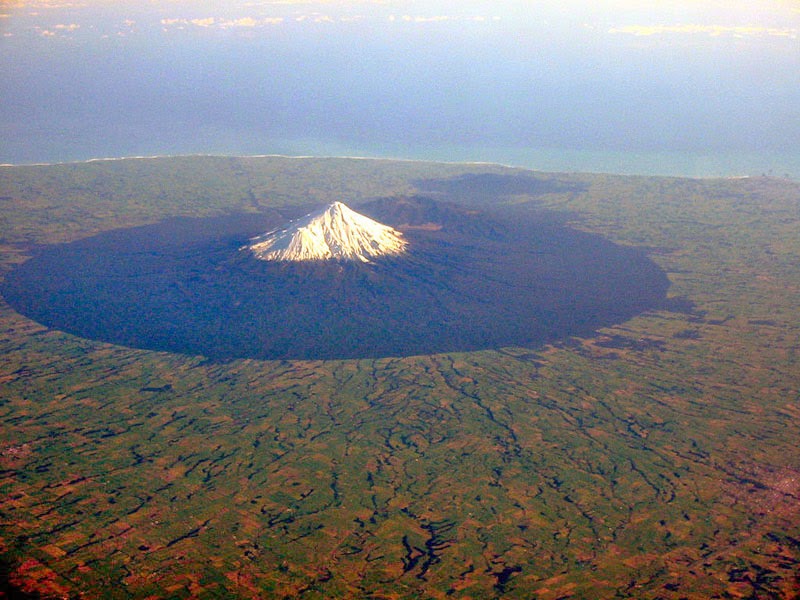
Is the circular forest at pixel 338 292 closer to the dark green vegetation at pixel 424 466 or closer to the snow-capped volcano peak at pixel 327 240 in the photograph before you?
the snow-capped volcano peak at pixel 327 240

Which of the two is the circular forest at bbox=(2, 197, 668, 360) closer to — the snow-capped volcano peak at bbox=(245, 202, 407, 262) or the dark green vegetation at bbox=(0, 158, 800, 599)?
the snow-capped volcano peak at bbox=(245, 202, 407, 262)

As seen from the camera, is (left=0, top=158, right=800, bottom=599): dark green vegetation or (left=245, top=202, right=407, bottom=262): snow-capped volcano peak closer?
(left=0, top=158, right=800, bottom=599): dark green vegetation

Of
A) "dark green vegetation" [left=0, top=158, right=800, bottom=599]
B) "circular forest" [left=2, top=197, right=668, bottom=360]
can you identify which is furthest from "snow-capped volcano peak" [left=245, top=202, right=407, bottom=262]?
"dark green vegetation" [left=0, top=158, right=800, bottom=599]

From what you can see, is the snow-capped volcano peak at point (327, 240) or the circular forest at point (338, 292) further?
the snow-capped volcano peak at point (327, 240)

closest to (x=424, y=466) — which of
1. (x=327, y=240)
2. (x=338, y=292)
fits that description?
(x=338, y=292)

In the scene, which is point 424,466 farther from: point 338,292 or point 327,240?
point 327,240

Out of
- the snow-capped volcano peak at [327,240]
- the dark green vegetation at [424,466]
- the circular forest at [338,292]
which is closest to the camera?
the dark green vegetation at [424,466]

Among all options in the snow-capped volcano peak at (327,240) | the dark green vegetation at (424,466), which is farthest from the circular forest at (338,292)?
the dark green vegetation at (424,466)
